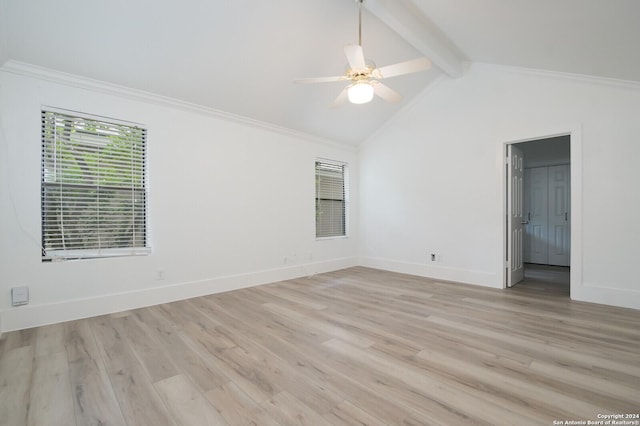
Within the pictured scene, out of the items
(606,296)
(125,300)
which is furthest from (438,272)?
(125,300)

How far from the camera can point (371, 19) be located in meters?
3.29

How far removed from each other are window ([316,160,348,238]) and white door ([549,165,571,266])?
4545mm

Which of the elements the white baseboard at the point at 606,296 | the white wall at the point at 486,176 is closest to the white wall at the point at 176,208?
the white wall at the point at 486,176

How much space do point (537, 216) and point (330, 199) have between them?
4779 mm

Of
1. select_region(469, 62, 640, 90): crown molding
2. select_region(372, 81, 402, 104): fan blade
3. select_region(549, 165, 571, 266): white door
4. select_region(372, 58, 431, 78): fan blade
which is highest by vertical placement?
select_region(469, 62, 640, 90): crown molding

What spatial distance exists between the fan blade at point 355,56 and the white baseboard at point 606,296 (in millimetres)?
3750

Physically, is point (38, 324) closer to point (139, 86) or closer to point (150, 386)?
point (150, 386)

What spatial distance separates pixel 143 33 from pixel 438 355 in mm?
3889

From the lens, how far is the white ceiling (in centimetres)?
252

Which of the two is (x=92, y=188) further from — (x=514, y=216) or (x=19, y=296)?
(x=514, y=216)

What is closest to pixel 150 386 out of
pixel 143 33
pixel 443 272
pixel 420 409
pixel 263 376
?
pixel 263 376

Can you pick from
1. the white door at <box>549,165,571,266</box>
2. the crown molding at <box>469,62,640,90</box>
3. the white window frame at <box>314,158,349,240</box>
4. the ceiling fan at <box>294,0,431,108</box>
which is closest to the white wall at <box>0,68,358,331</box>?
the white window frame at <box>314,158,349,240</box>

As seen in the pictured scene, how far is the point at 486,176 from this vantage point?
170 inches

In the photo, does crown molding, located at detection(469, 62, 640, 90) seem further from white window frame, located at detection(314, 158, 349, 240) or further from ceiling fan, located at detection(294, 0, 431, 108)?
white window frame, located at detection(314, 158, 349, 240)
